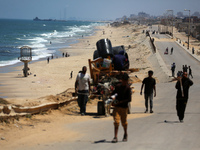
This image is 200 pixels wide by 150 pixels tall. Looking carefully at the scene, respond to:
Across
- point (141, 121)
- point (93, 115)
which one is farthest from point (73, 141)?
point (93, 115)

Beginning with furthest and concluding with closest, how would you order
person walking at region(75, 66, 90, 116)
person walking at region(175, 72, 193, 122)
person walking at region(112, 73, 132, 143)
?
person walking at region(75, 66, 90, 116) < person walking at region(175, 72, 193, 122) < person walking at region(112, 73, 132, 143)

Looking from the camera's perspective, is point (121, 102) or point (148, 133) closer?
point (121, 102)

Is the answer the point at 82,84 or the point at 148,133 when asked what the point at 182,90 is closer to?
the point at 148,133

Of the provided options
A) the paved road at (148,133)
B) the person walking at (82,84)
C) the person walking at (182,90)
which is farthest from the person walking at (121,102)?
the person walking at (82,84)

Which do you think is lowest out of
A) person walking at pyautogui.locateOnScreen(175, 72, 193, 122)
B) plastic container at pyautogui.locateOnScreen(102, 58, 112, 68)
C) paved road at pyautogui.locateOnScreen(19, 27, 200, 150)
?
paved road at pyautogui.locateOnScreen(19, 27, 200, 150)

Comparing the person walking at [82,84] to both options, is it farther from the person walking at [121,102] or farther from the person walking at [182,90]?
the person walking at [121,102]

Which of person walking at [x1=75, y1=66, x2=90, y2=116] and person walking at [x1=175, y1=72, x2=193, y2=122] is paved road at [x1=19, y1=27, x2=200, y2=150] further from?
person walking at [x1=75, y1=66, x2=90, y2=116]

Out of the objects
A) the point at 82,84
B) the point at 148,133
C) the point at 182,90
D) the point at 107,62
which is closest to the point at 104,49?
the point at 107,62

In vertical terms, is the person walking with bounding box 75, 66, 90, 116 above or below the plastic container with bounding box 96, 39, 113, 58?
below

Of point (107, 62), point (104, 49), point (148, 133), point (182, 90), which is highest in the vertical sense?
point (104, 49)

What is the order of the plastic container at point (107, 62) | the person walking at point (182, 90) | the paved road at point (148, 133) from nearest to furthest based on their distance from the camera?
the paved road at point (148, 133) < the person walking at point (182, 90) < the plastic container at point (107, 62)

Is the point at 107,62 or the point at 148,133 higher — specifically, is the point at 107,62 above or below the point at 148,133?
above

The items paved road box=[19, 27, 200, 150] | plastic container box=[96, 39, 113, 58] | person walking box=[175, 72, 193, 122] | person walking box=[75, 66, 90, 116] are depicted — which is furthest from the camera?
plastic container box=[96, 39, 113, 58]

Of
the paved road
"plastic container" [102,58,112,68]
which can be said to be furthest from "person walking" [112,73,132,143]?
"plastic container" [102,58,112,68]
